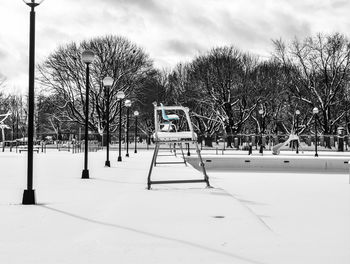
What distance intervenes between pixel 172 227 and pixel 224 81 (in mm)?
43318

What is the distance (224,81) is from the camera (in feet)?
155

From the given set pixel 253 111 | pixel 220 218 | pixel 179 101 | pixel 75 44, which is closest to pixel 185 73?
pixel 179 101

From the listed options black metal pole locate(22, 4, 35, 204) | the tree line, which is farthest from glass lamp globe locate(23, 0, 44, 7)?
the tree line

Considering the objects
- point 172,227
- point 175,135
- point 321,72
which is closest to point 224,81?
point 321,72

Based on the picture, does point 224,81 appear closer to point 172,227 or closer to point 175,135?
point 175,135

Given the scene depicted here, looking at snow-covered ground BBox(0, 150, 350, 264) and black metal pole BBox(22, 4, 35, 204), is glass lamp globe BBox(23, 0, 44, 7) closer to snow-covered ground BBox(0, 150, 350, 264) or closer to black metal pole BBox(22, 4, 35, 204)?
black metal pole BBox(22, 4, 35, 204)

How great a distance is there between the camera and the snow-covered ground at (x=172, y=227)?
144 inches

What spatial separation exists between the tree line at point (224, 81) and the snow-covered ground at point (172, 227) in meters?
40.3

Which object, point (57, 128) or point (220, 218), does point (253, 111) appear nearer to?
point (57, 128)

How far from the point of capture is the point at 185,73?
182ft

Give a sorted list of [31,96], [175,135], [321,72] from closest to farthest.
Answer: [31,96], [175,135], [321,72]

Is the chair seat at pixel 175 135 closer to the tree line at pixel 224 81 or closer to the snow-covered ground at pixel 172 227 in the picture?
the snow-covered ground at pixel 172 227

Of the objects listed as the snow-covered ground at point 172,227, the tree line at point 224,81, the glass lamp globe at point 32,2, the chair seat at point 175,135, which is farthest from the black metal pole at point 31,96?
the tree line at point 224,81

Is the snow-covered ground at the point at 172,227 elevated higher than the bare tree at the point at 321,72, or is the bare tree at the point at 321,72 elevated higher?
the bare tree at the point at 321,72
